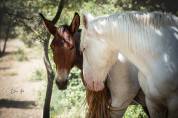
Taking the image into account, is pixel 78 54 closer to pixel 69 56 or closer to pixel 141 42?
pixel 69 56

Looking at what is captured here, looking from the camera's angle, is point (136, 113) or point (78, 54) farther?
point (136, 113)

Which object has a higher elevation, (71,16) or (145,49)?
(145,49)

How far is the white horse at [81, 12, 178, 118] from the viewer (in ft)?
12.9

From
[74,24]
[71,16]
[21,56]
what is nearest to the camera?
[74,24]

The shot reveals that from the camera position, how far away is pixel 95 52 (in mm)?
4211

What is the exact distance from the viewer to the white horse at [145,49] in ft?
12.9

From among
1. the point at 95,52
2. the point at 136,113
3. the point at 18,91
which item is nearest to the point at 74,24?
the point at 95,52

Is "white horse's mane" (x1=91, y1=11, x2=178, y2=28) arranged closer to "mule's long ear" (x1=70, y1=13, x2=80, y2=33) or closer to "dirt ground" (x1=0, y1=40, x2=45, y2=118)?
"mule's long ear" (x1=70, y1=13, x2=80, y2=33)

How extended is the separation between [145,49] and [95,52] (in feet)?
1.65

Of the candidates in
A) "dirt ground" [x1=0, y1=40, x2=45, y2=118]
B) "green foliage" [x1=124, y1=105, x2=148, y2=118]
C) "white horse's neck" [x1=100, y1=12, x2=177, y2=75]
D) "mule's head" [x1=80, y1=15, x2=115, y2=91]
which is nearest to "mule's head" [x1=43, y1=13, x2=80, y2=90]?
"mule's head" [x1=80, y1=15, x2=115, y2=91]

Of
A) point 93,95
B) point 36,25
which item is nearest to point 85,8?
point 36,25

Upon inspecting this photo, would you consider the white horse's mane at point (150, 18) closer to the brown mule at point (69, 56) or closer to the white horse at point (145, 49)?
the white horse at point (145, 49)

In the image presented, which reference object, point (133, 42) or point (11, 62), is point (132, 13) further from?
point (11, 62)

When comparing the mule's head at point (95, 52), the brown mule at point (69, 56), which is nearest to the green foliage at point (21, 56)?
the brown mule at point (69, 56)
